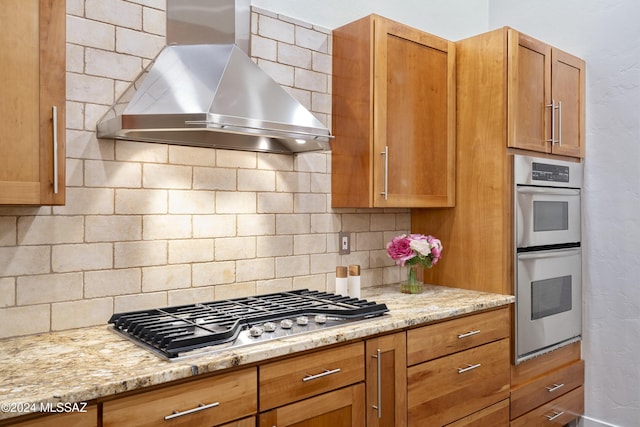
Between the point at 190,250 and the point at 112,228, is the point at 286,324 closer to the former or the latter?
the point at 190,250

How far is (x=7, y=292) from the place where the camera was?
1.73 metres

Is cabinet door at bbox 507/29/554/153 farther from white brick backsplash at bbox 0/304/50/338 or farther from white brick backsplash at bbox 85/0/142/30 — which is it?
white brick backsplash at bbox 0/304/50/338

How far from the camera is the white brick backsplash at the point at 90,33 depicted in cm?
187

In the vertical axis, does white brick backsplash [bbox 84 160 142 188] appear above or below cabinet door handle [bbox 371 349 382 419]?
above

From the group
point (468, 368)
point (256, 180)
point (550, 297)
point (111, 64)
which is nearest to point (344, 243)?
point (256, 180)

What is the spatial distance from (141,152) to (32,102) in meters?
0.58

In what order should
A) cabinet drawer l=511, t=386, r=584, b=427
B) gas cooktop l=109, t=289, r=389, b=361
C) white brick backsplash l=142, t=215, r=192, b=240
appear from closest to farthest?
gas cooktop l=109, t=289, r=389, b=361 < white brick backsplash l=142, t=215, r=192, b=240 < cabinet drawer l=511, t=386, r=584, b=427

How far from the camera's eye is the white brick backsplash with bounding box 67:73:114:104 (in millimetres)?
1865

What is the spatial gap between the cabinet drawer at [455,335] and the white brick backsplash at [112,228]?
1.22 metres

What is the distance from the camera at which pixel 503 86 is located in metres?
2.60

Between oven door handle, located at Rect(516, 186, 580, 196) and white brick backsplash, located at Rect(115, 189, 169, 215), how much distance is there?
1.81m

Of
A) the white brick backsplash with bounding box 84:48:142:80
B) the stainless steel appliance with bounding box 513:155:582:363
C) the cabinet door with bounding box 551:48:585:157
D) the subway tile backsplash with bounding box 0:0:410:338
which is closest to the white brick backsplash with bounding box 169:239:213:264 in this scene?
the subway tile backsplash with bounding box 0:0:410:338

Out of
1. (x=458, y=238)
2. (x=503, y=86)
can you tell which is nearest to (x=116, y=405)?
(x=458, y=238)

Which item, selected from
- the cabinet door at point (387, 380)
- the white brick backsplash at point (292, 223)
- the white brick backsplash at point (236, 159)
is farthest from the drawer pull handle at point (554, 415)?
the white brick backsplash at point (236, 159)
